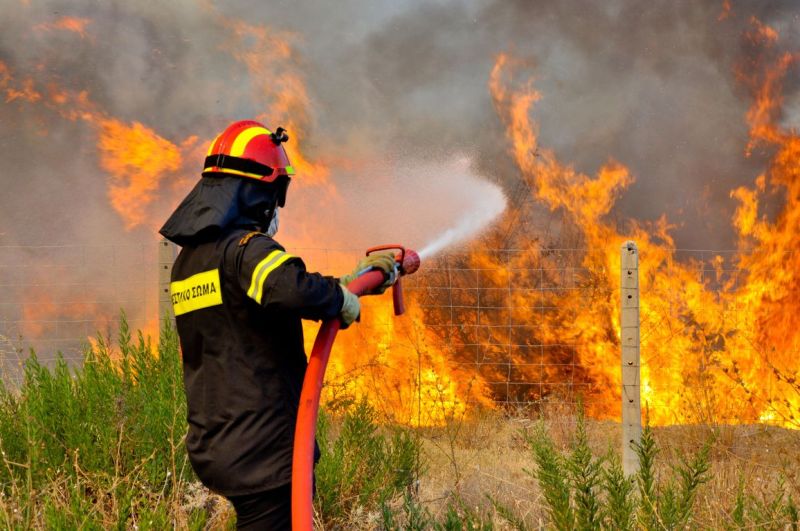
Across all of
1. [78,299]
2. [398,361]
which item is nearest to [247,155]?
[398,361]

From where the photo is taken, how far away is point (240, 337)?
2465 mm

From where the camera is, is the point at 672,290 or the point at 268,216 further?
the point at 672,290

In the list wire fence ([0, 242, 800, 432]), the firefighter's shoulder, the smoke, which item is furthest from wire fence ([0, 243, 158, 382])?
the firefighter's shoulder

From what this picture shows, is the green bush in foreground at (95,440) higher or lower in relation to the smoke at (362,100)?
lower

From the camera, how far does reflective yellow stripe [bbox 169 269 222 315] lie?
2.47m

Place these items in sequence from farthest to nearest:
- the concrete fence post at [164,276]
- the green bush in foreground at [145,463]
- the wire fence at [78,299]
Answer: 1. the wire fence at [78,299]
2. the concrete fence post at [164,276]
3. the green bush in foreground at [145,463]

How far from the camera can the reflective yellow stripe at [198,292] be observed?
2.47 metres

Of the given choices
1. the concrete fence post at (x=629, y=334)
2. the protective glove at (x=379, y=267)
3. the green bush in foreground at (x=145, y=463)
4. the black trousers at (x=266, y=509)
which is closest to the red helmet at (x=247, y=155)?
the protective glove at (x=379, y=267)

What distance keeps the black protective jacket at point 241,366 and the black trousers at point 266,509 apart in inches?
2.6

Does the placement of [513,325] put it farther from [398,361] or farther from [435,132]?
[435,132]

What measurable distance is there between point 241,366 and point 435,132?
8999 millimetres

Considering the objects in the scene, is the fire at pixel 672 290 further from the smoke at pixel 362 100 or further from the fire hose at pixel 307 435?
the fire hose at pixel 307 435

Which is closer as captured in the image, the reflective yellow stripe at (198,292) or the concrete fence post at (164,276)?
the reflective yellow stripe at (198,292)

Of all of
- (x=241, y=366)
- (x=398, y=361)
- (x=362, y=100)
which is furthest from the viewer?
(x=362, y=100)
